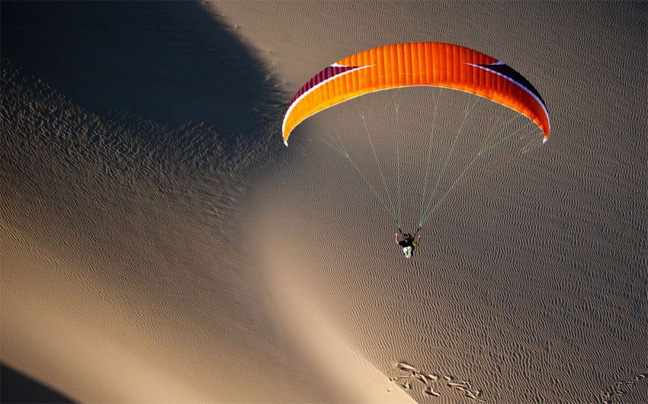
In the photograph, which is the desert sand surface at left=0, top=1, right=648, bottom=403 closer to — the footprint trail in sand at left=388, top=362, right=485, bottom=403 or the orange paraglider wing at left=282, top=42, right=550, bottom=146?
the footprint trail in sand at left=388, top=362, right=485, bottom=403

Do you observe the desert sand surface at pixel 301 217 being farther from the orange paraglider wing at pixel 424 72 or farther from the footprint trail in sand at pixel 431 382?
the orange paraglider wing at pixel 424 72

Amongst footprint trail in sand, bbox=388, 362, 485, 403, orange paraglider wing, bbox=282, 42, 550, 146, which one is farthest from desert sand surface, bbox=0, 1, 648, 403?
orange paraglider wing, bbox=282, 42, 550, 146

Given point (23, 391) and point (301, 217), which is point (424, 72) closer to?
point (301, 217)

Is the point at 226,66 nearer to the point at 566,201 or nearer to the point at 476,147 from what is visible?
the point at 476,147

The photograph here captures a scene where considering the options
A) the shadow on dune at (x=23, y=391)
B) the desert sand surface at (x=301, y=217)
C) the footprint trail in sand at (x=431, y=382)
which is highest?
the desert sand surface at (x=301, y=217)

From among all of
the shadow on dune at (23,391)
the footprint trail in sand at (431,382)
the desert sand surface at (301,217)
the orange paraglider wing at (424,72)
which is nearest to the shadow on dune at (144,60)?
the desert sand surface at (301,217)
